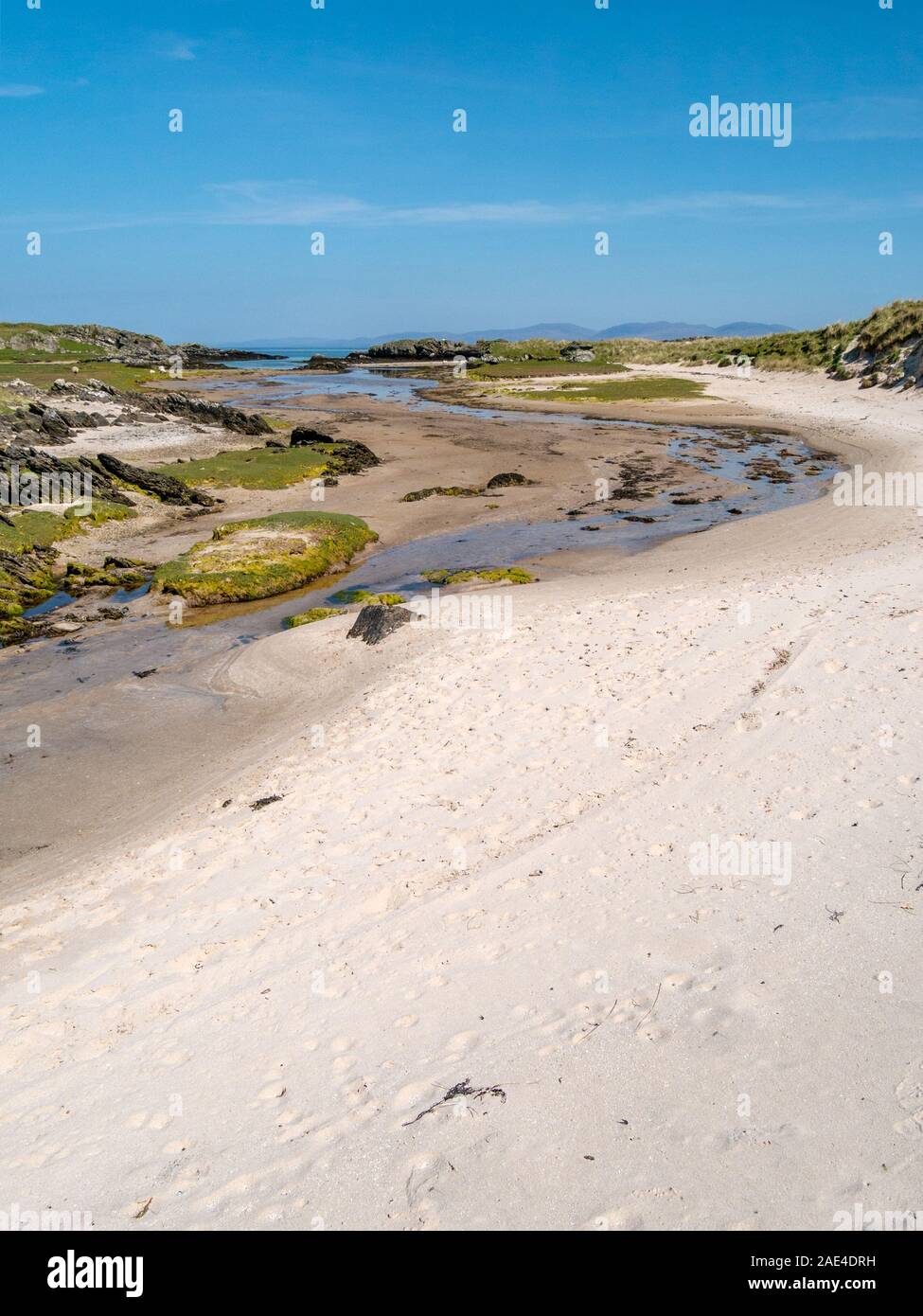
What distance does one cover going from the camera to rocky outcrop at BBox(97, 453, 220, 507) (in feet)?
93.7

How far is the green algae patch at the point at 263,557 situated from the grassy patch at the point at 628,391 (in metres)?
39.6

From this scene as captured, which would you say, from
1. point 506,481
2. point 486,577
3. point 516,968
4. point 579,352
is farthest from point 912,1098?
point 579,352

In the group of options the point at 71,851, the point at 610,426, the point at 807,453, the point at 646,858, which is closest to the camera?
the point at 646,858

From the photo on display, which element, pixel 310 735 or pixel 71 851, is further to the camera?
pixel 310 735

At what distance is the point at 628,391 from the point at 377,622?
51.8 meters

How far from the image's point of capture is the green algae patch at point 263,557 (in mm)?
19453

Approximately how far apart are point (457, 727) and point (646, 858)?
418 centimetres

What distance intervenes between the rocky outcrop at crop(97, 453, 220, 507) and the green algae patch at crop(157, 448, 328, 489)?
2039 mm

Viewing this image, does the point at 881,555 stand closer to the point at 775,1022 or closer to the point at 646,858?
the point at 646,858

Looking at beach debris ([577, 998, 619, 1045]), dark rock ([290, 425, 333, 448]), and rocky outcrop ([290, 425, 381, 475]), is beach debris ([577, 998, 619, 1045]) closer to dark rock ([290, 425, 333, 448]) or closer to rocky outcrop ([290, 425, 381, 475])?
rocky outcrop ([290, 425, 381, 475])

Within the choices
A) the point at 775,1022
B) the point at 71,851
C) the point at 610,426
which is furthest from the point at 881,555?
the point at 610,426

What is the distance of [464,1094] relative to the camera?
16.6 feet

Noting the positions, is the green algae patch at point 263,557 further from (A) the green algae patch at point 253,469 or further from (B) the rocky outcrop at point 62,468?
(A) the green algae patch at point 253,469

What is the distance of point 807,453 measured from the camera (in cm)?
3628
